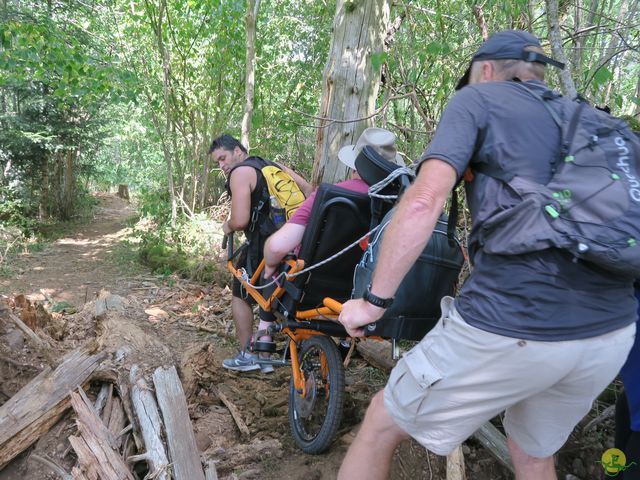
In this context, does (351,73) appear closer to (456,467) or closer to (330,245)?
(330,245)

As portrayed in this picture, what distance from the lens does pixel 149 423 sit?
2.92 metres

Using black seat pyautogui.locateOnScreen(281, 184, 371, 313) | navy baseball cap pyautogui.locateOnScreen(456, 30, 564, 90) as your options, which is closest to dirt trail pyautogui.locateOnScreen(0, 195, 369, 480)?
black seat pyautogui.locateOnScreen(281, 184, 371, 313)

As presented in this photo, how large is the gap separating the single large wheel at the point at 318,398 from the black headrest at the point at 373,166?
46.0 inches

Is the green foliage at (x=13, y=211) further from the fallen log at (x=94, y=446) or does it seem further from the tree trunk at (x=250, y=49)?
the fallen log at (x=94, y=446)

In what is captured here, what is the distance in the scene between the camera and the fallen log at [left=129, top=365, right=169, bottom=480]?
105 inches

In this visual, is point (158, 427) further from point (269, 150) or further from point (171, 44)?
point (171, 44)

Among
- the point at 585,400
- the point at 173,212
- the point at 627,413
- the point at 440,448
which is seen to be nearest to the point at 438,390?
the point at 440,448

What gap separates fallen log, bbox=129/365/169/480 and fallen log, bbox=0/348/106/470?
1.11 ft

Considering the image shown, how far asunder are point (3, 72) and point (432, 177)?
418 inches

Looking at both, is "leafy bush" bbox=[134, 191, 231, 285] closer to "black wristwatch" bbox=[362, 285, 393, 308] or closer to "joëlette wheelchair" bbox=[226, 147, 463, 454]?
"joëlette wheelchair" bbox=[226, 147, 463, 454]

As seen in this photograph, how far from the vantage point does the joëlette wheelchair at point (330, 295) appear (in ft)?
8.38

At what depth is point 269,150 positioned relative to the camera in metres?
10.9

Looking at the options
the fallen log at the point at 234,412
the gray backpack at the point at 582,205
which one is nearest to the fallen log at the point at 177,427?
the fallen log at the point at 234,412

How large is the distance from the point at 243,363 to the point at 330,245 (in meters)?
1.78
